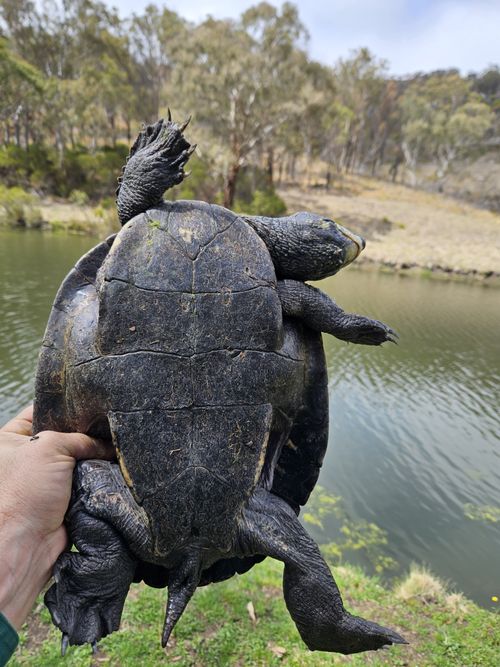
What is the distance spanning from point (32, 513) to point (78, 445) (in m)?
0.27

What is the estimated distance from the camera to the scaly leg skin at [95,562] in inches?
60.8

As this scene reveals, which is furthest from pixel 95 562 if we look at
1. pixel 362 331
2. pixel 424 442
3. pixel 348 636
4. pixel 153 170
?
pixel 424 442

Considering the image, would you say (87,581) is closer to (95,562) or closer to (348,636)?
(95,562)

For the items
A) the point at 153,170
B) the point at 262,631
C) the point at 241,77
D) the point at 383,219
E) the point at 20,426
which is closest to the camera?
the point at 153,170

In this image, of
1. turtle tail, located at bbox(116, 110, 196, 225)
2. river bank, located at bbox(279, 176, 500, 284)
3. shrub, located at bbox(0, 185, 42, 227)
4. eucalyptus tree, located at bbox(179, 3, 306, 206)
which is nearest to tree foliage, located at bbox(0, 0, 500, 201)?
eucalyptus tree, located at bbox(179, 3, 306, 206)

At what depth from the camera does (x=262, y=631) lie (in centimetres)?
329

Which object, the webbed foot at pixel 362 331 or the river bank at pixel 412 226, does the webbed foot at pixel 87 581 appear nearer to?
the webbed foot at pixel 362 331

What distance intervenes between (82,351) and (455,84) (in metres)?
51.2

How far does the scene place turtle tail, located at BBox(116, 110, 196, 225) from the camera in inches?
72.8

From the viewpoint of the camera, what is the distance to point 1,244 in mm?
14836

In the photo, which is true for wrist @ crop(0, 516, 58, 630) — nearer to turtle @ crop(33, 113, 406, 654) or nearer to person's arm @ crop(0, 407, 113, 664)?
person's arm @ crop(0, 407, 113, 664)

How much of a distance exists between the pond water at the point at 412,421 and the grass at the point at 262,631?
68 centimetres

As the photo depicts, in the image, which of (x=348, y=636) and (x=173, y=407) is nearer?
(x=173, y=407)

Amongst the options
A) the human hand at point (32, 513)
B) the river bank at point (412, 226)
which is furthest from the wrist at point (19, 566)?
the river bank at point (412, 226)
